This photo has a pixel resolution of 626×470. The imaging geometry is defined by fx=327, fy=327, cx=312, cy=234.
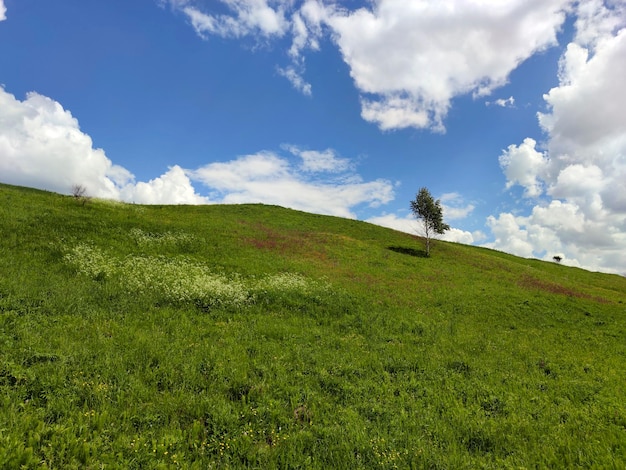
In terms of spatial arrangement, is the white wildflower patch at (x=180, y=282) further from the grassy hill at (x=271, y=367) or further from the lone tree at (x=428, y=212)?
the lone tree at (x=428, y=212)

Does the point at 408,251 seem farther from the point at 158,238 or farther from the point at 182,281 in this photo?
the point at 182,281

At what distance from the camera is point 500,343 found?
20250mm

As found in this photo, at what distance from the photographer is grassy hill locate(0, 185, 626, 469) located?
848 centimetres

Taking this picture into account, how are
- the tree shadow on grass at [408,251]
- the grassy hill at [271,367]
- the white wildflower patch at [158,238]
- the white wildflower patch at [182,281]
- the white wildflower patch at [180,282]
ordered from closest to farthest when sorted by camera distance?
the grassy hill at [271,367], the white wildflower patch at [180,282], the white wildflower patch at [182,281], the white wildflower patch at [158,238], the tree shadow on grass at [408,251]

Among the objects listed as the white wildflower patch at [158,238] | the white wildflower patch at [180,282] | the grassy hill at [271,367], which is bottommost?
the grassy hill at [271,367]

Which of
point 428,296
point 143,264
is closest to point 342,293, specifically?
point 428,296

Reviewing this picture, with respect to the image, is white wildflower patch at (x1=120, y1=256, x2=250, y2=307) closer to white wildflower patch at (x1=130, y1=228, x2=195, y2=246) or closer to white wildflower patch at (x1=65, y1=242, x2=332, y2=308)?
white wildflower patch at (x1=65, y1=242, x2=332, y2=308)

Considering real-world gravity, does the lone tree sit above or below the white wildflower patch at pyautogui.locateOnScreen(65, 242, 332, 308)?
above

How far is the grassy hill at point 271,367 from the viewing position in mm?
8484

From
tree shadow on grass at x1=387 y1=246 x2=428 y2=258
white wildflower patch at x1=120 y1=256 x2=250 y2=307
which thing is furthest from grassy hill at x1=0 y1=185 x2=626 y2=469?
tree shadow on grass at x1=387 y1=246 x2=428 y2=258

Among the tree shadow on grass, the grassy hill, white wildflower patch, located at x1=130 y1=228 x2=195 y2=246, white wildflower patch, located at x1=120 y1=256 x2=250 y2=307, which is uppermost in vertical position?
the tree shadow on grass

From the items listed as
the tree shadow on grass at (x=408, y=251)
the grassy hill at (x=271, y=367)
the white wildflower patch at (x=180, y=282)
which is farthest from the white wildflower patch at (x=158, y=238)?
the tree shadow on grass at (x=408, y=251)

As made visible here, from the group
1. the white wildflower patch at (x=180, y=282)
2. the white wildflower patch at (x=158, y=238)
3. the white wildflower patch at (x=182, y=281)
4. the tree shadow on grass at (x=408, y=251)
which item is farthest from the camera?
the tree shadow on grass at (x=408, y=251)

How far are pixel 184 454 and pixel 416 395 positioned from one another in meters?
8.48
